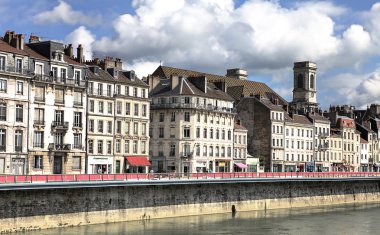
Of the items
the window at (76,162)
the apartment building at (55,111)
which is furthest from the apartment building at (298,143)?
the apartment building at (55,111)

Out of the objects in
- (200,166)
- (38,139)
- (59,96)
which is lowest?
(200,166)

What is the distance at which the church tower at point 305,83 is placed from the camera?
413ft

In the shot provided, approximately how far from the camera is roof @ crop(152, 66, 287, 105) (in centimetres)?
9250

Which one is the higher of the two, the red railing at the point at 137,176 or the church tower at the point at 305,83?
the church tower at the point at 305,83

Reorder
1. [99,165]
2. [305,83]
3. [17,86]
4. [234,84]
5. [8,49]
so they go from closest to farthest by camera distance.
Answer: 1. [8,49]
2. [17,86]
3. [99,165]
4. [234,84]
5. [305,83]

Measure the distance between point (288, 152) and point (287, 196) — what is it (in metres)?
27.6

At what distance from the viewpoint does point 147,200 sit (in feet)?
178

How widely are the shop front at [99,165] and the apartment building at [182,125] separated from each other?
37.3 feet

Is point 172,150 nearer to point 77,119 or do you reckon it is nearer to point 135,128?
point 135,128

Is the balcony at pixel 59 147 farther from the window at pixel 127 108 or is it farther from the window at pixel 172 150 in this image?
the window at pixel 172 150

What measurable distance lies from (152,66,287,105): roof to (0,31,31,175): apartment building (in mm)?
34716

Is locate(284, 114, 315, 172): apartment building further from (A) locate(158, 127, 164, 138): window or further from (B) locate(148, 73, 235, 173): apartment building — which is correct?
(A) locate(158, 127, 164, 138): window

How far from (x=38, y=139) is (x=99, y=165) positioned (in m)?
8.62

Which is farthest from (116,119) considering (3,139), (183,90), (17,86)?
(3,139)
